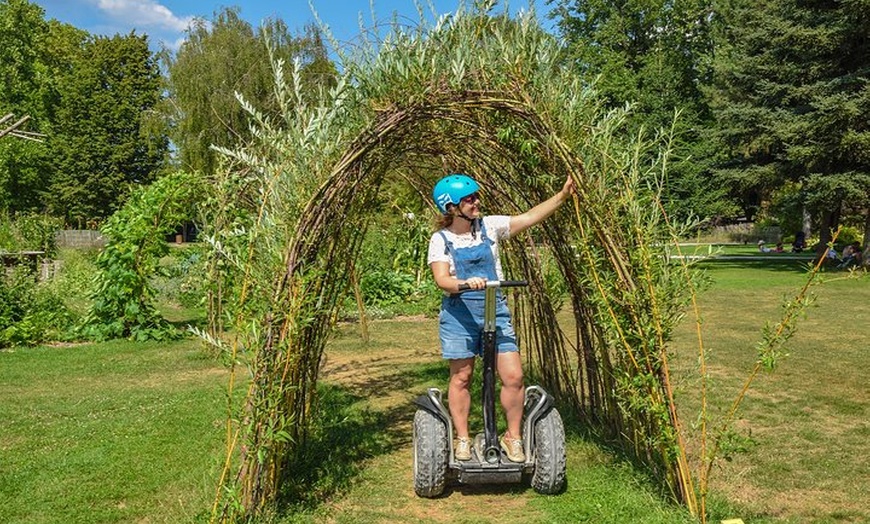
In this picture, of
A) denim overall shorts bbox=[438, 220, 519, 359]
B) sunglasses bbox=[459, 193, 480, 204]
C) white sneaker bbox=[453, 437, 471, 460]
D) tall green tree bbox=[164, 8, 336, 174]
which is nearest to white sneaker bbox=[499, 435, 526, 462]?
white sneaker bbox=[453, 437, 471, 460]

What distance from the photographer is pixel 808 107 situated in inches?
827

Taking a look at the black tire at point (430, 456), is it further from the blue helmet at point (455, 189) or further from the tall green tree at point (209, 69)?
the tall green tree at point (209, 69)

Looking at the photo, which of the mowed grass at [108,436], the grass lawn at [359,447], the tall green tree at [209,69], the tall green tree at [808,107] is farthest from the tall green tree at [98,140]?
the grass lawn at [359,447]

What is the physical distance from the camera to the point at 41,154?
36969 mm

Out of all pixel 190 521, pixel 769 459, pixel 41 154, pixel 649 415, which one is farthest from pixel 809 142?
pixel 41 154

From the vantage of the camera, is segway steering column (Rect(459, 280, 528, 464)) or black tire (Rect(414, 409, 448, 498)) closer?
segway steering column (Rect(459, 280, 528, 464))

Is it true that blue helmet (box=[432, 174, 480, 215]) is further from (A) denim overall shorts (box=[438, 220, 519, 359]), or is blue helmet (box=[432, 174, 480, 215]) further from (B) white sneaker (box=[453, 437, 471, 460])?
(B) white sneaker (box=[453, 437, 471, 460])

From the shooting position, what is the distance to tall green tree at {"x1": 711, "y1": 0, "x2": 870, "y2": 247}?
756 inches

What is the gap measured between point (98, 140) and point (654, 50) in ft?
94.4

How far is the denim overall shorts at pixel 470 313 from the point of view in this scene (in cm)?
421

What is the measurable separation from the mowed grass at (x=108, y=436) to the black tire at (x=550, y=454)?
1.75 metres

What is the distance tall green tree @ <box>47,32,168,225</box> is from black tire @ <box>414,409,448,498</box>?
37.4 metres

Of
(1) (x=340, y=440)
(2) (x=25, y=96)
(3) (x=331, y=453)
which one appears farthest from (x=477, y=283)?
(2) (x=25, y=96)

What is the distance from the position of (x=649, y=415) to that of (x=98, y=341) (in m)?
8.15
